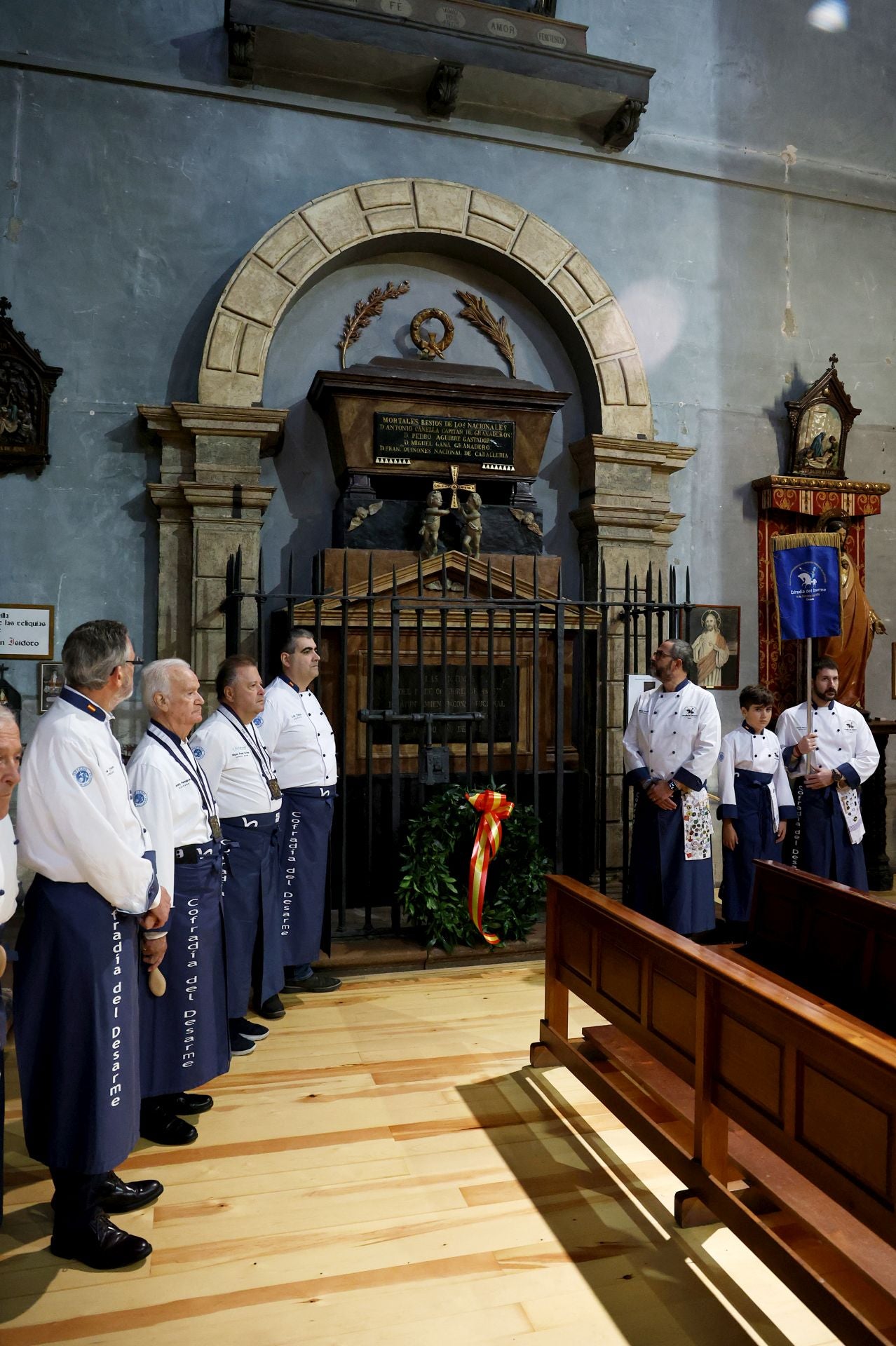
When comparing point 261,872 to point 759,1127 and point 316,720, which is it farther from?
point 759,1127

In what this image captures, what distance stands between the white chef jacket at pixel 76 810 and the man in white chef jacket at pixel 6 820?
83 mm

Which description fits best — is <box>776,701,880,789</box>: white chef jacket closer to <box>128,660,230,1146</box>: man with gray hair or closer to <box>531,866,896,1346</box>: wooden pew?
<box>531,866,896,1346</box>: wooden pew

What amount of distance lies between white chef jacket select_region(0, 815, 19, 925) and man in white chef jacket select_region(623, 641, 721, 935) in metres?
3.31

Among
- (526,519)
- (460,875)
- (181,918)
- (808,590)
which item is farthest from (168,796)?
(526,519)

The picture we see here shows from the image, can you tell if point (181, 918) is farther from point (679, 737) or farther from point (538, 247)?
point (538, 247)

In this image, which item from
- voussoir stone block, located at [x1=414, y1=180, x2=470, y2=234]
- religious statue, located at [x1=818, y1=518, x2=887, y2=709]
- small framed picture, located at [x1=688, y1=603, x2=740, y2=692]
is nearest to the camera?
voussoir stone block, located at [x1=414, y1=180, x2=470, y2=234]

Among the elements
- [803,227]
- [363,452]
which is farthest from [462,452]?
[803,227]

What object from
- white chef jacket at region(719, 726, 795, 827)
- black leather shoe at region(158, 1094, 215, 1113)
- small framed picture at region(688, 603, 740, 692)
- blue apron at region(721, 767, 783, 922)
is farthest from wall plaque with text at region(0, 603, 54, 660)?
small framed picture at region(688, 603, 740, 692)

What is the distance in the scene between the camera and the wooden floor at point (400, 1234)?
2.32m

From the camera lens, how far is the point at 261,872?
391 cm

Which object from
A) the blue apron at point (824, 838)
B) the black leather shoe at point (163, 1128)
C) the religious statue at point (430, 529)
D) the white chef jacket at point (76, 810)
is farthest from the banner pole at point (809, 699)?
the white chef jacket at point (76, 810)

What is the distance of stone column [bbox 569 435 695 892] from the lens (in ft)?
22.6

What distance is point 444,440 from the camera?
671cm

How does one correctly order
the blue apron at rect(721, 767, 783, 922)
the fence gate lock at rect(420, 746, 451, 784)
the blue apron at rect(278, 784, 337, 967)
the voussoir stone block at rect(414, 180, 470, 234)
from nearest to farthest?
the blue apron at rect(278, 784, 337, 967) → the fence gate lock at rect(420, 746, 451, 784) → the blue apron at rect(721, 767, 783, 922) → the voussoir stone block at rect(414, 180, 470, 234)
